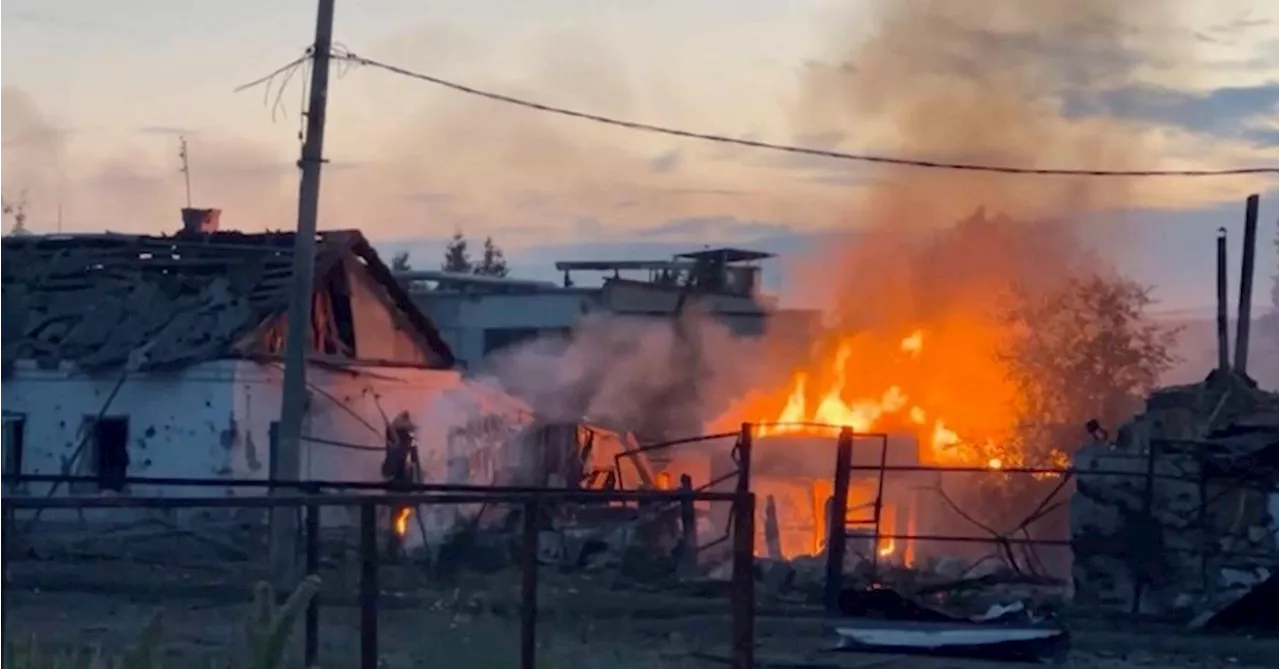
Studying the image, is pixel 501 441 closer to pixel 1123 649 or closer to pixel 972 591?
pixel 972 591

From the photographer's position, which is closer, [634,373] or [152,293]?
[152,293]

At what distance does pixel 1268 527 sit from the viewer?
944 inches

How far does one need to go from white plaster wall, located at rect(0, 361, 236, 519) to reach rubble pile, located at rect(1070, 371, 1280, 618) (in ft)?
45.7

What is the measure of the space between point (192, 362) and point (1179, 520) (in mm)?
16023

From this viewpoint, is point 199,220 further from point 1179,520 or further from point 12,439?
point 1179,520

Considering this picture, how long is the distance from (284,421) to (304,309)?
142 cm

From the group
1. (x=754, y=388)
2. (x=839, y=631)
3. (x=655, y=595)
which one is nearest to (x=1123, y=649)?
(x=839, y=631)

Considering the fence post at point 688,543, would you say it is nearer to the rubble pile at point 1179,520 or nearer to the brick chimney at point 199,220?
the rubble pile at point 1179,520

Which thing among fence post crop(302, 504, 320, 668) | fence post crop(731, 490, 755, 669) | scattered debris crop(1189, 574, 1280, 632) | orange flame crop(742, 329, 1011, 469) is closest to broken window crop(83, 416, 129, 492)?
orange flame crop(742, 329, 1011, 469)

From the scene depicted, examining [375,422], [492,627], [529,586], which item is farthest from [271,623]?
[375,422]

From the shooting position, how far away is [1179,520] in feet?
78.1

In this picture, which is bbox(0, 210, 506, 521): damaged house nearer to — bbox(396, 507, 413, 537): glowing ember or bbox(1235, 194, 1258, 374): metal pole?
→ bbox(396, 507, 413, 537): glowing ember

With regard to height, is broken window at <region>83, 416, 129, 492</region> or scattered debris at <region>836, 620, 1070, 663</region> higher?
broken window at <region>83, 416, 129, 492</region>

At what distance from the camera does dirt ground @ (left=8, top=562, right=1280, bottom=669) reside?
15.4m
